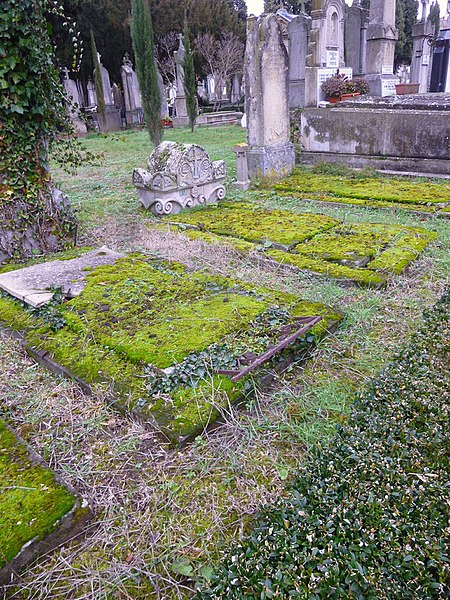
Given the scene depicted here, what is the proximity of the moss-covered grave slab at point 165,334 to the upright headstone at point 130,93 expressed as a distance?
78.6 feet

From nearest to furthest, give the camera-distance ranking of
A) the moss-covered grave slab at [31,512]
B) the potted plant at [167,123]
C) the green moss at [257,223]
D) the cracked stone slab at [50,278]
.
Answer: the moss-covered grave slab at [31,512], the cracked stone slab at [50,278], the green moss at [257,223], the potted plant at [167,123]

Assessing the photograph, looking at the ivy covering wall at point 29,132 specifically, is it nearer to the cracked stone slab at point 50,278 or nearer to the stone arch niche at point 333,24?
the cracked stone slab at point 50,278

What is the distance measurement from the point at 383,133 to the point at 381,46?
5.82 meters

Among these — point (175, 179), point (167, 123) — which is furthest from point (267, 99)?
point (167, 123)

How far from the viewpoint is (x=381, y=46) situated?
41.3ft

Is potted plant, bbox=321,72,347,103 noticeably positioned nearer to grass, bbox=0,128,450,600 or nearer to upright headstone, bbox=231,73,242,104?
grass, bbox=0,128,450,600

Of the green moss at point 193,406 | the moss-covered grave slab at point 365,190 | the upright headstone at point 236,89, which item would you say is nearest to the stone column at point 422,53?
the moss-covered grave slab at point 365,190

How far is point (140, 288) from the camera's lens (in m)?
3.82

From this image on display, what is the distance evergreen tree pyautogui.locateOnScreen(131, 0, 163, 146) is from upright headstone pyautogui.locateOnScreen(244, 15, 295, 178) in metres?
7.03

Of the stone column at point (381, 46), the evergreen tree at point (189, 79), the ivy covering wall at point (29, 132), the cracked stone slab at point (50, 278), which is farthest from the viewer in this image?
the evergreen tree at point (189, 79)

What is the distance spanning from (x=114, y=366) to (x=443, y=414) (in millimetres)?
1842

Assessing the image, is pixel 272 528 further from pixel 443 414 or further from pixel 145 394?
pixel 145 394

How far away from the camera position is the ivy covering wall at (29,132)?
4547 millimetres

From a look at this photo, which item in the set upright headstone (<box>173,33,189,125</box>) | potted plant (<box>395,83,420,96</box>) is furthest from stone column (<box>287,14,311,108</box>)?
upright headstone (<box>173,33,189,125</box>)
